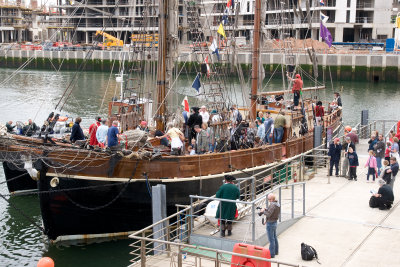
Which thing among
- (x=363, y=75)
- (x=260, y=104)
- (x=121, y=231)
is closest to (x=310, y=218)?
(x=121, y=231)

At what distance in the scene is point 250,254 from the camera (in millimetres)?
10547

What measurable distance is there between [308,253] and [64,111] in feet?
126

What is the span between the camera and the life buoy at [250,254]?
1040cm

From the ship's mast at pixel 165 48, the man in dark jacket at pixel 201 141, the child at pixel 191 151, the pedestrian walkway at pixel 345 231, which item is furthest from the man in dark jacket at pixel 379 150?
the ship's mast at pixel 165 48

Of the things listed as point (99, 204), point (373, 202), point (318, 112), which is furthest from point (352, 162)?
point (99, 204)

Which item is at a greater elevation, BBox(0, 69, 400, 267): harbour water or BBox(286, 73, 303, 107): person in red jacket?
BBox(286, 73, 303, 107): person in red jacket

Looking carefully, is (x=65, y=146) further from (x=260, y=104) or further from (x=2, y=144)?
(x=260, y=104)

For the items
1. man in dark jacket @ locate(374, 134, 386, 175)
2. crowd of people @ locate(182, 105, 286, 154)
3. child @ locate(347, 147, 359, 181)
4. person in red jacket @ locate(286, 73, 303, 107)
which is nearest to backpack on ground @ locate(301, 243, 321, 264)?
crowd of people @ locate(182, 105, 286, 154)

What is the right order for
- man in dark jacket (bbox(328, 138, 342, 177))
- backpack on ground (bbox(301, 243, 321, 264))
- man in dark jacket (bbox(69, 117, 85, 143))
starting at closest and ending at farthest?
backpack on ground (bbox(301, 243, 321, 264))
man in dark jacket (bbox(69, 117, 85, 143))
man in dark jacket (bbox(328, 138, 342, 177))

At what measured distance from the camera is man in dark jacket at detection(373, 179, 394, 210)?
15.5 metres

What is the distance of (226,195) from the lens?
40.7 feet

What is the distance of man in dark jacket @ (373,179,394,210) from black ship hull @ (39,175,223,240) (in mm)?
5393

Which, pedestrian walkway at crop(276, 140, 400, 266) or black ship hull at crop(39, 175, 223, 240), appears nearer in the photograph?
pedestrian walkway at crop(276, 140, 400, 266)

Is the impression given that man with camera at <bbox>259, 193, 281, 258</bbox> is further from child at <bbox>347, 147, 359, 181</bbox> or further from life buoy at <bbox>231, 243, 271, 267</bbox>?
child at <bbox>347, 147, 359, 181</bbox>
